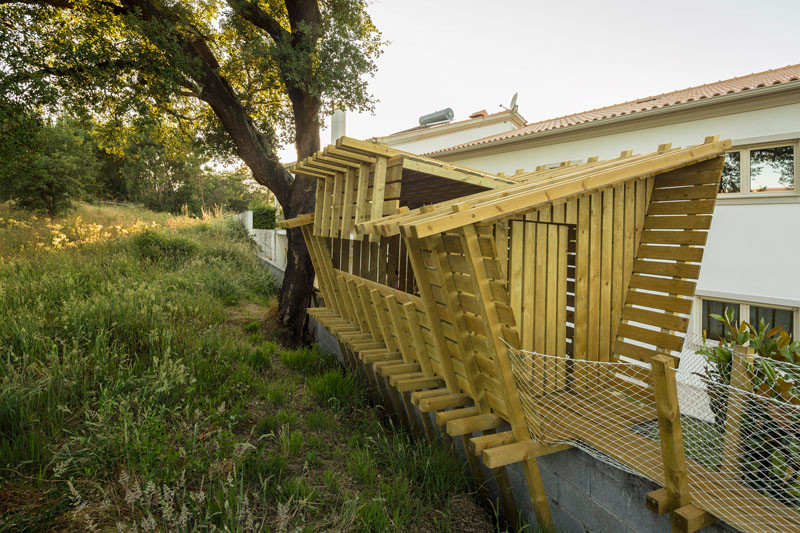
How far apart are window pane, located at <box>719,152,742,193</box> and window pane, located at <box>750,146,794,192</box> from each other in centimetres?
16

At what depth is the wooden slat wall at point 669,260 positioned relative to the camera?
131 inches

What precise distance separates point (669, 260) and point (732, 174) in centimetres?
562

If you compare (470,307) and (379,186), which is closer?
(470,307)

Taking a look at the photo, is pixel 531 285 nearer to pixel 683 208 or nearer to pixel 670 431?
pixel 670 431

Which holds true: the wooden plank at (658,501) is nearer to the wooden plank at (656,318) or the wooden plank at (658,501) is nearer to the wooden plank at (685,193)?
the wooden plank at (656,318)

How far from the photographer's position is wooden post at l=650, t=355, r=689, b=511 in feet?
6.17

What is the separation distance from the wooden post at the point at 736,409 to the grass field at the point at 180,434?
164 cm

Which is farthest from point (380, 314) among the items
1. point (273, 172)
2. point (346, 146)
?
point (273, 172)

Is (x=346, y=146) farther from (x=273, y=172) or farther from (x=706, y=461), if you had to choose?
(x=273, y=172)

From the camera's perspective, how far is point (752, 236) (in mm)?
6828

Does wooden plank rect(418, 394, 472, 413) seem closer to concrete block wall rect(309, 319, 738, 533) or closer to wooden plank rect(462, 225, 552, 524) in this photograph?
concrete block wall rect(309, 319, 738, 533)

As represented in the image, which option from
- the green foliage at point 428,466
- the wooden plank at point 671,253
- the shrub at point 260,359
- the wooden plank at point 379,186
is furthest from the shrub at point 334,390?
the wooden plank at point 671,253

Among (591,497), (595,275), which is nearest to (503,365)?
(591,497)

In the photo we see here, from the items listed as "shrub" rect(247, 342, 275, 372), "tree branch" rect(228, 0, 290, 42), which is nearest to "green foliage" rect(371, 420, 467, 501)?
"shrub" rect(247, 342, 275, 372)
